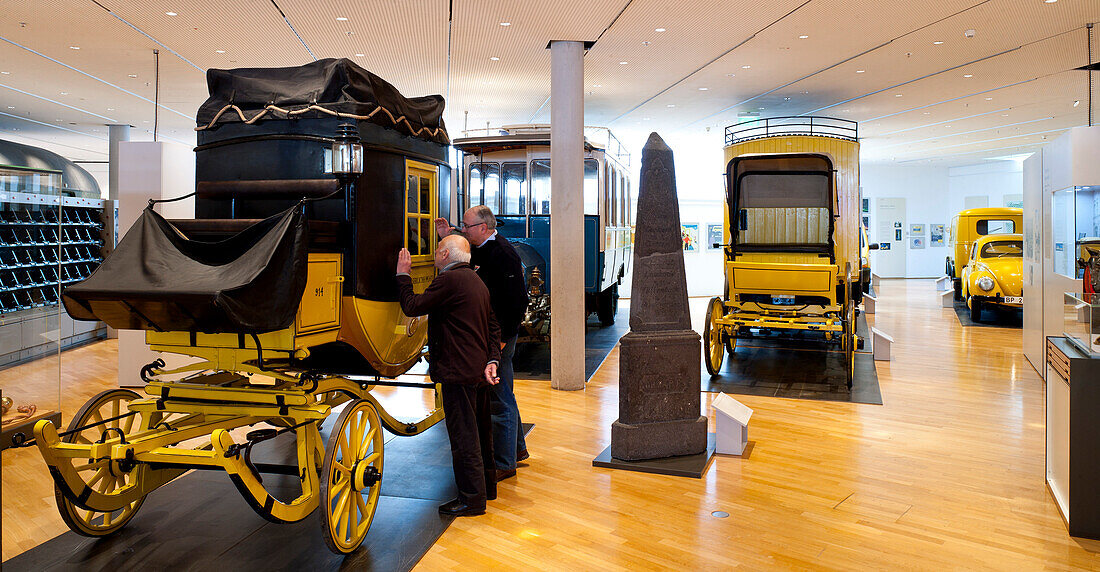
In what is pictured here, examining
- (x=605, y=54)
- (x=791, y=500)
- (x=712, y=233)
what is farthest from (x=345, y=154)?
(x=712, y=233)

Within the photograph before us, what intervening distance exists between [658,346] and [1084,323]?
253 cm

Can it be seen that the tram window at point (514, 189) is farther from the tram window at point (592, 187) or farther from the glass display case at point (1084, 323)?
the glass display case at point (1084, 323)

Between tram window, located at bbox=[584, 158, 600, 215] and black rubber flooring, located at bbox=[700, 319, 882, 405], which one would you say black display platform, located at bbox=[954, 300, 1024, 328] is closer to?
black rubber flooring, located at bbox=[700, 319, 882, 405]

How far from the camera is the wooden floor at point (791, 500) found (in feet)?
12.6

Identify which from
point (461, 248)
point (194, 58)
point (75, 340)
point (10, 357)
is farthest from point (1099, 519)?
point (75, 340)

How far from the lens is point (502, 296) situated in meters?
4.95

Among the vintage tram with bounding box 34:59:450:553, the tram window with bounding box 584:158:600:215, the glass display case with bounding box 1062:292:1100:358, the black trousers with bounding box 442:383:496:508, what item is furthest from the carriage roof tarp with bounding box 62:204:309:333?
the tram window with bounding box 584:158:600:215

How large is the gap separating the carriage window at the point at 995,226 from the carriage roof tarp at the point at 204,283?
1657 cm

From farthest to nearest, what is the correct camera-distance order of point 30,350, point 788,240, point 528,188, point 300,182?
1. point 788,240
2. point 528,188
3. point 30,350
4. point 300,182

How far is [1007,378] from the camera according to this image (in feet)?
27.6

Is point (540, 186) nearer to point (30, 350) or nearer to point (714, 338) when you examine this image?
point (714, 338)

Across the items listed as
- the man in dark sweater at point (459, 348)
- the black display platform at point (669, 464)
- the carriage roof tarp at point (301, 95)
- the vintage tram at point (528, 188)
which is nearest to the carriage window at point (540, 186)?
the vintage tram at point (528, 188)

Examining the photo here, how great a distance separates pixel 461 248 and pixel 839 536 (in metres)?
2.68

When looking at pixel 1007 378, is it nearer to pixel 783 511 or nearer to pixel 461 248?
pixel 783 511
